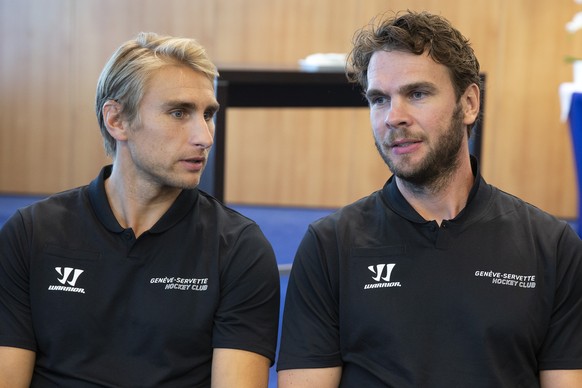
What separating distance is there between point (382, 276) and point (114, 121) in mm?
745

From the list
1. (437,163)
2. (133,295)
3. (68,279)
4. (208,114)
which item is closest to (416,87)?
(437,163)

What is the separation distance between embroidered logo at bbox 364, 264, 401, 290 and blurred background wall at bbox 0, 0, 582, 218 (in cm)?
425

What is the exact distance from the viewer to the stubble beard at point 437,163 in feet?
6.26

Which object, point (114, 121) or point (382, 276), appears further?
point (114, 121)

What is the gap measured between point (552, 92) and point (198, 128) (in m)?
4.36

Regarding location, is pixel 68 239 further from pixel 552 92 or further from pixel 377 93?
pixel 552 92

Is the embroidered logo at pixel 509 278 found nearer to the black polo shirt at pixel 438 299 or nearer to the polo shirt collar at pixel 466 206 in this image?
the black polo shirt at pixel 438 299

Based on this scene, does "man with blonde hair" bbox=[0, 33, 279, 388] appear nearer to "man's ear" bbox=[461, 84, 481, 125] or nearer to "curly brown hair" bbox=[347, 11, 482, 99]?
"curly brown hair" bbox=[347, 11, 482, 99]

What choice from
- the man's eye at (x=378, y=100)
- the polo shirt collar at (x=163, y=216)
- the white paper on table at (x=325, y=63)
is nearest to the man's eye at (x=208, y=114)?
the polo shirt collar at (x=163, y=216)

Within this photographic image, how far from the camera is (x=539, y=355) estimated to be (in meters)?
1.87

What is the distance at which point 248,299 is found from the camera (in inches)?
78.3

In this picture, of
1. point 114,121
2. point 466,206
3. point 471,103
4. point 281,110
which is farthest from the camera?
point 281,110

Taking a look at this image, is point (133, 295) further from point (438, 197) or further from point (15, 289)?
point (438, 197)

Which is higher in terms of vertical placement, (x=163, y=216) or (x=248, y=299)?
(x=163, y=216)
